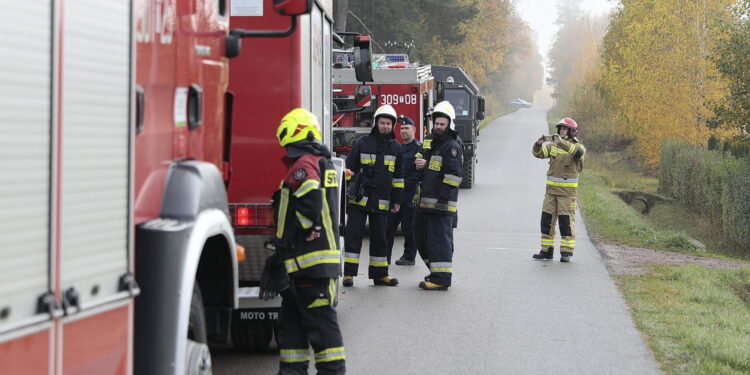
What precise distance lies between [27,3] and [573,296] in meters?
8.56

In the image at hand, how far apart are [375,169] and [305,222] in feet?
15.8

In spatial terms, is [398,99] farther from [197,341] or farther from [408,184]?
[197,341]

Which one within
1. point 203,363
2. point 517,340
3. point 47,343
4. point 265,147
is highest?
point 265,147

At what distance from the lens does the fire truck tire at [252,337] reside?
7570mm

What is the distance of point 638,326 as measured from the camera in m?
9.24

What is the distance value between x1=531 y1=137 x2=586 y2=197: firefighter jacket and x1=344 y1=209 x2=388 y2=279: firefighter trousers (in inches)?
123

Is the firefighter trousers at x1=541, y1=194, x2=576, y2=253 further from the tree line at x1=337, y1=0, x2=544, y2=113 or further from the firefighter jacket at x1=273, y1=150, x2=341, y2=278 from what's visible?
the tree line at x1=337, y1=0, x2=544, y2=113

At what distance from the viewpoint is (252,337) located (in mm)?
7695

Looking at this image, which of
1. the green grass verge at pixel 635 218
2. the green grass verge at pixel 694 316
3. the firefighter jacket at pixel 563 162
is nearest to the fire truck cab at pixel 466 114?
the green grass verge at pixel 635 218

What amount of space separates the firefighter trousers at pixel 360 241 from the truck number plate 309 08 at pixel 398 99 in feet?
23.2

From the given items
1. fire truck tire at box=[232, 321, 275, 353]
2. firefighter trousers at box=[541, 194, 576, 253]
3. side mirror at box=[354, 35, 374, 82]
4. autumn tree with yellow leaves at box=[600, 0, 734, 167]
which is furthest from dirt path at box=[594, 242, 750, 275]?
autumn tree with yellow leaves at box=[600, 0, 734, 167]

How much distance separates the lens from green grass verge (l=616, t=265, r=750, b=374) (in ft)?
25.4

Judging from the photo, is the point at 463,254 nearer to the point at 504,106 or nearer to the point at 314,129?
the point at 314,129

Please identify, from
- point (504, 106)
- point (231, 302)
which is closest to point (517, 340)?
point (231, 302)
